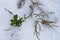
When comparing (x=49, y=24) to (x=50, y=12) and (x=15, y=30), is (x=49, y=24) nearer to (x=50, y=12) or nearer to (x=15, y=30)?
(x=50, y=12)

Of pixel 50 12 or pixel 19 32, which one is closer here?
pixel 19 32

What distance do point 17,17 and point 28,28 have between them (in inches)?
3.9

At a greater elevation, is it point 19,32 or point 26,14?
point 26,14

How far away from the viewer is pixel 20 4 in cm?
129

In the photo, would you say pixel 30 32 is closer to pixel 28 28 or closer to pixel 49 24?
pixel 28 28

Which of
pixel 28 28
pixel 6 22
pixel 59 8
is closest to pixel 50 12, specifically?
pixel 59 8

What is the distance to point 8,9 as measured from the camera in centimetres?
125

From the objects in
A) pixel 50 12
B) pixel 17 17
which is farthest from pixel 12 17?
pixel 50 12

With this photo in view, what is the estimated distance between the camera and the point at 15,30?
1.20 meters

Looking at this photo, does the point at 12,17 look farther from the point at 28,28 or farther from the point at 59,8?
the point at 59,8

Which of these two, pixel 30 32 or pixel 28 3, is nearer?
pixel 30 32

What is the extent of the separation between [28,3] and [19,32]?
228 millimetres

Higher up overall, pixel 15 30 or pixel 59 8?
pixel 59 8

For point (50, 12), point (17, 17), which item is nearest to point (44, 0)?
point (50, 12)
